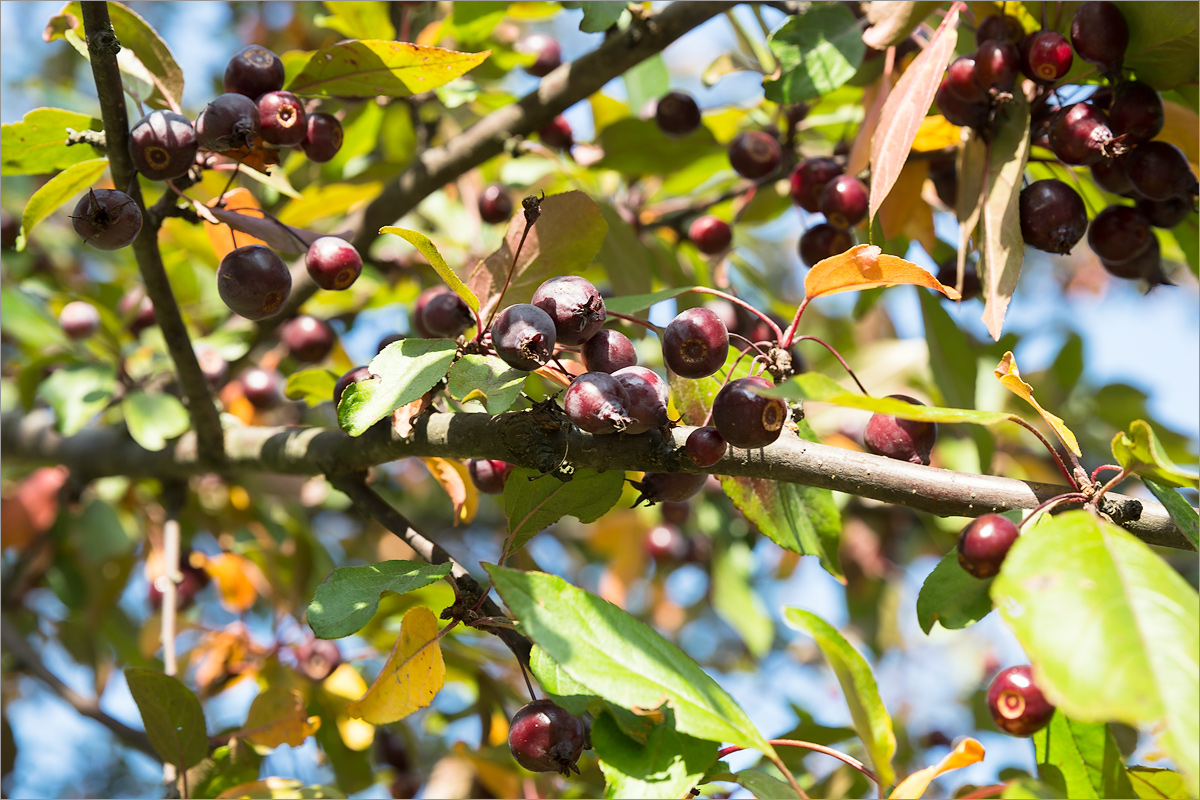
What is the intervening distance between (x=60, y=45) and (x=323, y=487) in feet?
9.51

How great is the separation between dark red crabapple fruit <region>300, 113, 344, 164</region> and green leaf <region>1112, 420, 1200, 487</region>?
1.28 meters

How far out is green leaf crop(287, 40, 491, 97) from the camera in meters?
1.50

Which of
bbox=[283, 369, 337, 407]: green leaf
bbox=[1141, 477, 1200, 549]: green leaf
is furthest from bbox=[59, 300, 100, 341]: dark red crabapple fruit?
bbox=[1141, 477, 1200, 549]: green leaf

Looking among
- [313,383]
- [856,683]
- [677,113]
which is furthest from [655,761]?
[677,113]

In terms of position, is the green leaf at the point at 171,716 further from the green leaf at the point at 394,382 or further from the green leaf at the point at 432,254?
the green leaf at the point at 432,254

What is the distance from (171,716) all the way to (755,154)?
5.25 feet

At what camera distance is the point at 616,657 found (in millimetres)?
1059

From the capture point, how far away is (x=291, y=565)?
284 cm

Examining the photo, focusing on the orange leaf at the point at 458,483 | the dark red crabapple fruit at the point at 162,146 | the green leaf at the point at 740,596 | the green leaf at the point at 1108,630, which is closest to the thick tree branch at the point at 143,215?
the dark red crabapple fruit at the point at 162,146

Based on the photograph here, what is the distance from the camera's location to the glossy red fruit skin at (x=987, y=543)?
105 centimetres

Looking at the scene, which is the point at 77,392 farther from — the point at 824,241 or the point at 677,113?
the point at 824,241

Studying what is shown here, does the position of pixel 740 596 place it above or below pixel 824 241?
below

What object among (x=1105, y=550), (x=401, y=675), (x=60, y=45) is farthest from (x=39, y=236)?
(x=1105, y=550)

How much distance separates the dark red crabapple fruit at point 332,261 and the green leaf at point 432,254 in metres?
0.29
